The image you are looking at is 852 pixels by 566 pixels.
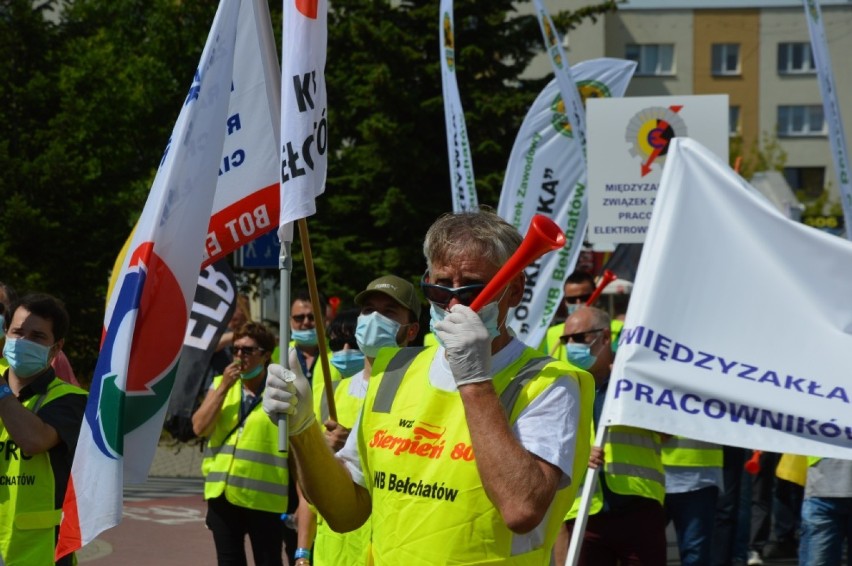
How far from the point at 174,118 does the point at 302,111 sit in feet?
69.7

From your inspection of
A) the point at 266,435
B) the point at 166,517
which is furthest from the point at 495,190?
the point at 266,435

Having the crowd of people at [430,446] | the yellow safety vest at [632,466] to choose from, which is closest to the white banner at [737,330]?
the crowd of people at [430,446]

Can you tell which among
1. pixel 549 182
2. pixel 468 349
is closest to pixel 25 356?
pixel 468 349

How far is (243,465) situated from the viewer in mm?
7816

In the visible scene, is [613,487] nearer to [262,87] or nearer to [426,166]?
[262,87]

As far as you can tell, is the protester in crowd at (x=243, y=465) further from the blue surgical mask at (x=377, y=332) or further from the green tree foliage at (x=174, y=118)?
the green tree foliage at (x=174, y=118)

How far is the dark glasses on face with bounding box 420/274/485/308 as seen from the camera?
3512 mm

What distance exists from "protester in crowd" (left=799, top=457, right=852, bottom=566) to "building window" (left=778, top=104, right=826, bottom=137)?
55.6m

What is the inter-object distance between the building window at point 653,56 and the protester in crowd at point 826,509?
174 ft

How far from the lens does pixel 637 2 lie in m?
59.8

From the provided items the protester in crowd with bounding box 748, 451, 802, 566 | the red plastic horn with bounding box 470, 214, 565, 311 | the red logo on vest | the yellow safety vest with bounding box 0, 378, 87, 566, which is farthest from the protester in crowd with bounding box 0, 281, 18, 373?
the protester in crowd with bounding box 748, 451, 802, 566

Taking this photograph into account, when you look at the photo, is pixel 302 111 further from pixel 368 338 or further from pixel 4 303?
pixel 4 303

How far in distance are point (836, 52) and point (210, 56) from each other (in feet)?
191

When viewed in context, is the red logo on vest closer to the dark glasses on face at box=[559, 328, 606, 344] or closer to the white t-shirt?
the white t-shirt
